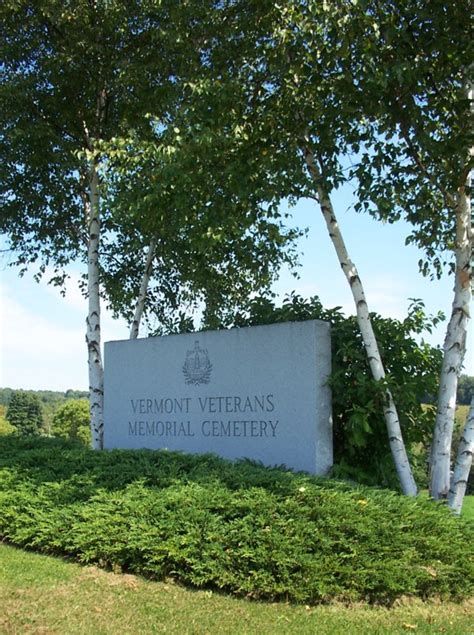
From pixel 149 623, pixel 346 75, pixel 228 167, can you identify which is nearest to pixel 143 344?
pixel 228 167

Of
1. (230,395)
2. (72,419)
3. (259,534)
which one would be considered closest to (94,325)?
(230,395)

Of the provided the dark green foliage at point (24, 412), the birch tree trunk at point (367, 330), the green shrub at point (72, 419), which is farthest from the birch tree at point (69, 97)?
the dark green foliage at point (24, 412)

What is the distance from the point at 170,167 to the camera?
7.91 m

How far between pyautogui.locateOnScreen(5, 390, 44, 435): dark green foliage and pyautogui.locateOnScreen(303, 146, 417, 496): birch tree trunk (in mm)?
89887

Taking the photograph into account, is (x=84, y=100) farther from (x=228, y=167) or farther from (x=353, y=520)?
(x=353, y=520)

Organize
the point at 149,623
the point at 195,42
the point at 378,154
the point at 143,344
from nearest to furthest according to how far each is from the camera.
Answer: the point at 149,623
the point at 378,154
the point at 195,42
the point at 143,344

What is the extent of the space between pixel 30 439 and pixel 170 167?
6136mm

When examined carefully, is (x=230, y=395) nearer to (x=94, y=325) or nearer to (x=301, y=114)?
(x=301, y=114)

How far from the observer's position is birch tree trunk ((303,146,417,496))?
7.63 metres

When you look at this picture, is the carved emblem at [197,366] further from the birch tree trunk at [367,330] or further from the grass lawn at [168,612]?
the grass lawn at [168,612]

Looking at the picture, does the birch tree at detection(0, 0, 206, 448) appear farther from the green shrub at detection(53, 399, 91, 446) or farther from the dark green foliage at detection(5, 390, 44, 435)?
the dark green foliage at detection(5, 390, 44, 435)

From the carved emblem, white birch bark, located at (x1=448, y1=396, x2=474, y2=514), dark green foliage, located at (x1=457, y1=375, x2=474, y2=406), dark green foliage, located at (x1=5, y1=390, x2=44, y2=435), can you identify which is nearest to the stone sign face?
the carved emblem

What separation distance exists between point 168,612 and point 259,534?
3.34 ft

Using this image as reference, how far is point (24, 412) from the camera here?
3826 inches
